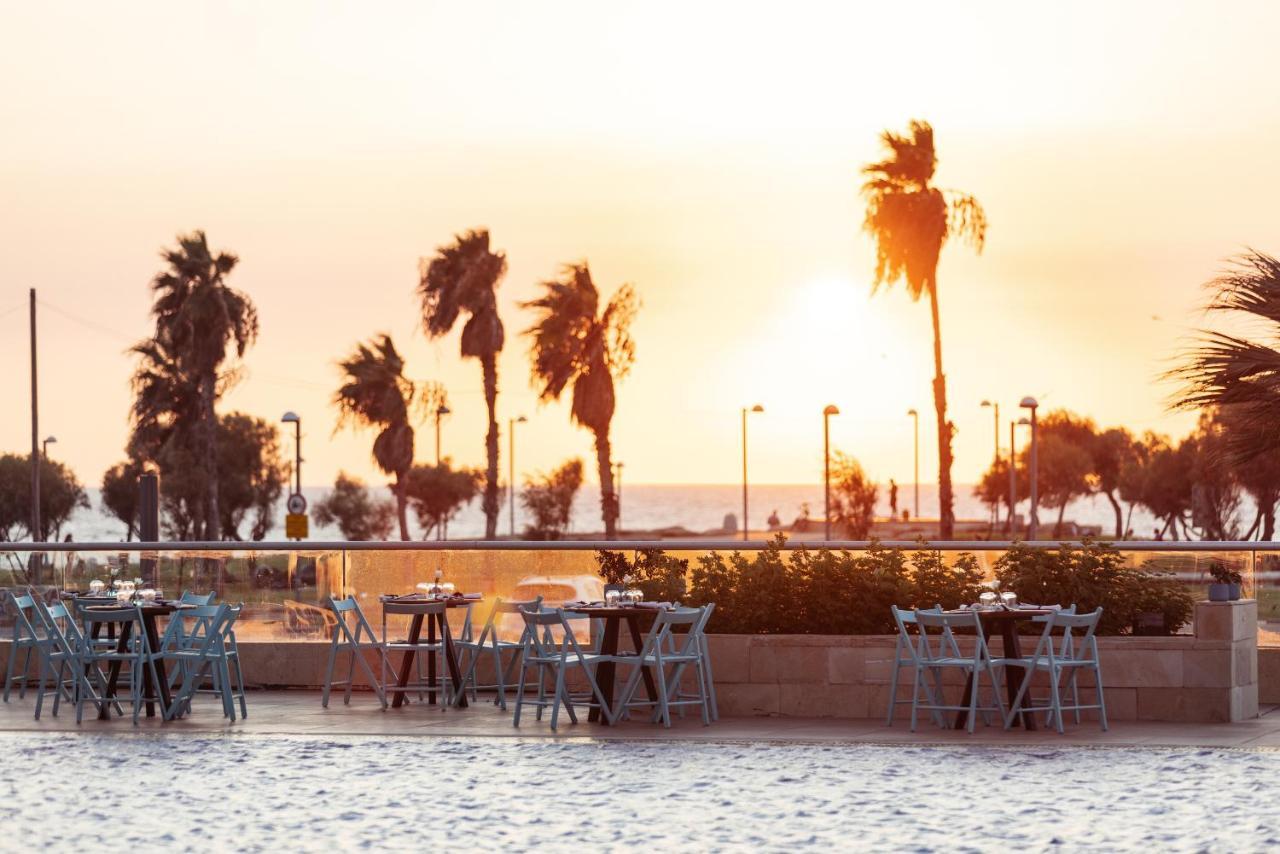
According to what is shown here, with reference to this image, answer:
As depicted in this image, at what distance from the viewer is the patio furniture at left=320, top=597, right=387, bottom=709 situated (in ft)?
56.2

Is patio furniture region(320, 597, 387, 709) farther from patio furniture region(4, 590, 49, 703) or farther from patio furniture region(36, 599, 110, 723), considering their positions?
patio furniture region(4, 590, 49, 703)

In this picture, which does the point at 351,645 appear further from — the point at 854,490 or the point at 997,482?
the point at 997,482

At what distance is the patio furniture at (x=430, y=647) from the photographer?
16.9 meters

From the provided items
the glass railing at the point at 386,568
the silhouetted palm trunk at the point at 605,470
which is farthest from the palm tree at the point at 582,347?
the glass railing at the point at 386,568

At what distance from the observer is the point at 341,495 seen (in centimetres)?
12962

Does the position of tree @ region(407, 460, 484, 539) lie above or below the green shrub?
above

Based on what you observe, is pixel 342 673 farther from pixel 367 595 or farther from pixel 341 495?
pixel 341 495

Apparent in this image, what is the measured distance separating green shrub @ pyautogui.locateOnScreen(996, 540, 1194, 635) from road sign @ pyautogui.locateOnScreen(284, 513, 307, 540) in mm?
40458

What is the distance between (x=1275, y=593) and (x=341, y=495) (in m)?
115

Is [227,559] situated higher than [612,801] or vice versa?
[227,559]

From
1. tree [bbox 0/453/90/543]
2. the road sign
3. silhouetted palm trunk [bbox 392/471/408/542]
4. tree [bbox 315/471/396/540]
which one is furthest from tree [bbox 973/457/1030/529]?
the road sign

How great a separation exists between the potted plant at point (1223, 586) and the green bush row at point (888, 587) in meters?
0.33

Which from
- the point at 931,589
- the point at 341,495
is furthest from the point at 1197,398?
the point at 341,495

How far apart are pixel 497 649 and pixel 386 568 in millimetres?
2318
